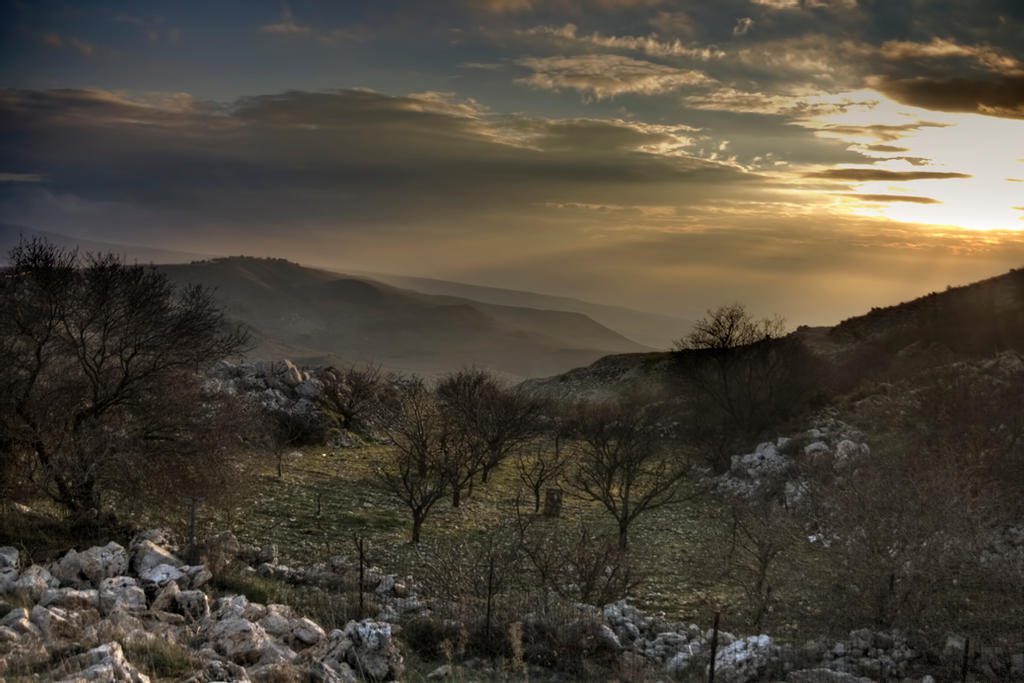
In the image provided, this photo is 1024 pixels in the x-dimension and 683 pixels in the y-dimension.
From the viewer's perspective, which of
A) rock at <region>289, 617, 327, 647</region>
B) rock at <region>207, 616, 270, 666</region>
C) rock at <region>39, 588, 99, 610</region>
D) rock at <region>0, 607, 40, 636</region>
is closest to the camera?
rock at <region>0, 607, 40, 636</region>

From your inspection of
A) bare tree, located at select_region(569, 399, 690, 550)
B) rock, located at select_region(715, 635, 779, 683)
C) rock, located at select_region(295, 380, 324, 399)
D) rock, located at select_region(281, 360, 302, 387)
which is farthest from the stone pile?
rock, located at select_region(281, 360, 302, 387)

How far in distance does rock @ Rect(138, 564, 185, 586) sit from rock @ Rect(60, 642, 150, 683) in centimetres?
472

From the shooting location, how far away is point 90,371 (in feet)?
63.3

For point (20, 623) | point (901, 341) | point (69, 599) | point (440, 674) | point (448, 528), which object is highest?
point (901, 341)

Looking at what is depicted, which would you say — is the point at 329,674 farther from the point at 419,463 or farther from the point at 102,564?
the point at 419,463

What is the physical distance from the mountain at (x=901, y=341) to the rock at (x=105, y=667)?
43613 mm

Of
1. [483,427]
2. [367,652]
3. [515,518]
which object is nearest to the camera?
[367,652]

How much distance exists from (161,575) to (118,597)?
1849 mm

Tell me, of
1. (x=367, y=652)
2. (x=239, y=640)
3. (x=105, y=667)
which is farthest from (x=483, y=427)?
(x=105, y=667)

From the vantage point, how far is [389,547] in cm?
2119

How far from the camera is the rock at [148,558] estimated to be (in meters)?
14.9

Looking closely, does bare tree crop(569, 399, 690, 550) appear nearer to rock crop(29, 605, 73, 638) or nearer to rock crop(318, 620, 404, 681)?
rock crop(318, 620, 404, 681)

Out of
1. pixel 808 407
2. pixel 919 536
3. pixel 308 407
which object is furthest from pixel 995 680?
pixel 308 407

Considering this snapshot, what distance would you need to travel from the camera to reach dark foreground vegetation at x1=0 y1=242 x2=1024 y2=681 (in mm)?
13273
